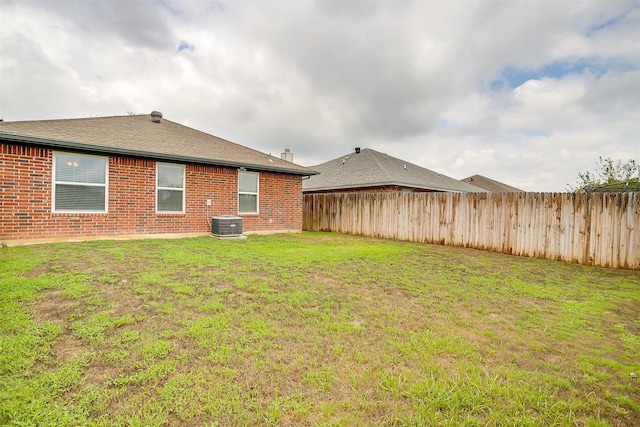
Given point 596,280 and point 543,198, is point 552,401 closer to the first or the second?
point 596,280

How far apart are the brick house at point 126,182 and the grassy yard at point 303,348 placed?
2.88 m

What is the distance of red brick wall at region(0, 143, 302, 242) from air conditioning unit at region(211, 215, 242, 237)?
21.2 inches

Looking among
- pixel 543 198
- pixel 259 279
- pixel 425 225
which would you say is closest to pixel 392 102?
pixel 425 225

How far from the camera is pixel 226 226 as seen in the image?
30.8 ft

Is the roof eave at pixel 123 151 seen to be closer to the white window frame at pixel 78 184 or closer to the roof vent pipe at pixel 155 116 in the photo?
the white window frame at pixel 78 184

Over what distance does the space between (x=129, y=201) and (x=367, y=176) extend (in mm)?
11489

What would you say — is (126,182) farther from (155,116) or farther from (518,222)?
(518,222)

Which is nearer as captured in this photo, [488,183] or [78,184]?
[78,184]

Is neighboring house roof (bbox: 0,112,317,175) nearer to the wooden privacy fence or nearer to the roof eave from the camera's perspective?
the roof eave

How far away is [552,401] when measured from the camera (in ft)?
6.54

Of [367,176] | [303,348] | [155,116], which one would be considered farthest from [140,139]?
[367,176]

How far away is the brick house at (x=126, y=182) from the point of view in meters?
7.00

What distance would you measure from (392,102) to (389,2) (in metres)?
5.84

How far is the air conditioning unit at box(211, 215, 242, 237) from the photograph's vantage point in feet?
30.7
